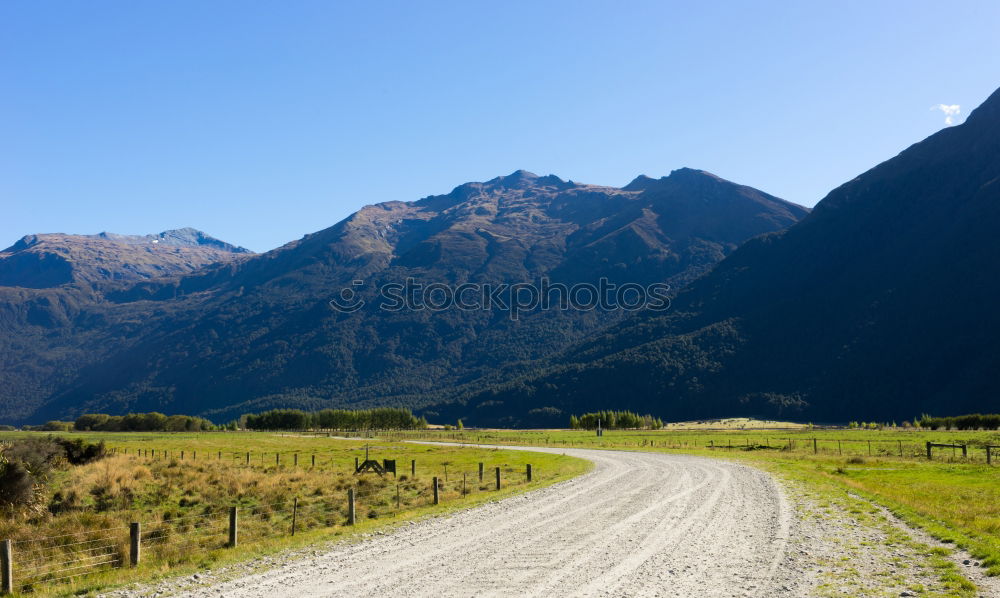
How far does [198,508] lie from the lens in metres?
30.9

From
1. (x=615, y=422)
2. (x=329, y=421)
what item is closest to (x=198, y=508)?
(x=329, y=421)

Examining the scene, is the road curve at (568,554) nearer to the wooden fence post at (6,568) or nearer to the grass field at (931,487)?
the grass field at (931,487)

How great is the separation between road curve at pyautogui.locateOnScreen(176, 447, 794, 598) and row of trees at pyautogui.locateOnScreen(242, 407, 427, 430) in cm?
12675

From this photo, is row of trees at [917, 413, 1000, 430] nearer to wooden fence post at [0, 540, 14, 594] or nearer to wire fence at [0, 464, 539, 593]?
wire fence at [0, 464, 539, 593]

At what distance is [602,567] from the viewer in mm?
14648

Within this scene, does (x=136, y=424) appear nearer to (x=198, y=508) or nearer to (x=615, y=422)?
(x=615, y=422)

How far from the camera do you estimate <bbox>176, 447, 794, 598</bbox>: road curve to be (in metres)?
13.3

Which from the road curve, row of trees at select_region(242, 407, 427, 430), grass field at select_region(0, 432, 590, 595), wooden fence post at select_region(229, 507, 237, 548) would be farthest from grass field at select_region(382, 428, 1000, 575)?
row of trees at select_region(242, 407, 427, 430)

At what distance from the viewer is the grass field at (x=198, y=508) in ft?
59.1

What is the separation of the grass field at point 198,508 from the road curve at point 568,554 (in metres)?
2.93

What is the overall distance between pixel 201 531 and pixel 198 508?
8820 millimetres

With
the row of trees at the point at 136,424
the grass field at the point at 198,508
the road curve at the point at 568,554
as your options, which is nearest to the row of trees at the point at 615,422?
the row of trees at the point at 136,424

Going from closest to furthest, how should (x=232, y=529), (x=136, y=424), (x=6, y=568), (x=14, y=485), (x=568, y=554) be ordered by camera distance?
(x=6, y=568) → (x=568, y=554) → (x=232, y=529) → (x=14, y=485) → (x=136, y=424)

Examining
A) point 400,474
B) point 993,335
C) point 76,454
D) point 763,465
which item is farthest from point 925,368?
point 76,454
